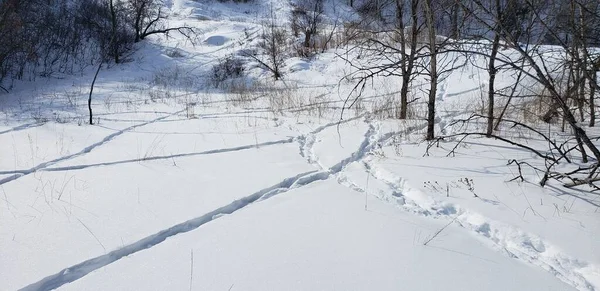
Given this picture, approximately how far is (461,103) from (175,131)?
6276mm

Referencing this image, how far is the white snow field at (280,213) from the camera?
6.99 feet

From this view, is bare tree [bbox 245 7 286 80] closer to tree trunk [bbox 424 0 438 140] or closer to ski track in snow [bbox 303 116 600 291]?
tree trunk [bbox 424 0 438 140]

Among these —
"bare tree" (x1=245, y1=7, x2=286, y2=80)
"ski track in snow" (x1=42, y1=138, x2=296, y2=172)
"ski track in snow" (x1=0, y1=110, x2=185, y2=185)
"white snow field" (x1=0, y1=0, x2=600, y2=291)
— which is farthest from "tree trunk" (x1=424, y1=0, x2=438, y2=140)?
"bare tree" (x1=245, y1=7, x2=286, y2=80)

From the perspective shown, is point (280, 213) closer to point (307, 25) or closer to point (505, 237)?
point (505, 237)

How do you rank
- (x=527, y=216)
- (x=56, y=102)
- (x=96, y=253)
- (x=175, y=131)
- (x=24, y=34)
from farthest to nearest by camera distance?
(x=24, y=34) < (x=56, y=102) < (x=175, y=131) < (x=527, y=216) < (x=96, y=253)

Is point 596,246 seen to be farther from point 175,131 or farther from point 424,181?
point 175,131

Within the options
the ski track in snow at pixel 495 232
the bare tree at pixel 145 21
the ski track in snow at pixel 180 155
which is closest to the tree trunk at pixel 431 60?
the ski track in snow at pixel 495 232

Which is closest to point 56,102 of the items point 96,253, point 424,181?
point 96,253

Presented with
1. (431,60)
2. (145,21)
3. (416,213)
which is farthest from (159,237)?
(145,21)

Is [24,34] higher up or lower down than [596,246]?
higher up

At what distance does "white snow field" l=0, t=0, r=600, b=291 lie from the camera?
6.99 feet

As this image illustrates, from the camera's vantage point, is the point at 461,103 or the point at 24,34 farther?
the point at 24,34

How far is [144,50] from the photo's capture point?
17188mm

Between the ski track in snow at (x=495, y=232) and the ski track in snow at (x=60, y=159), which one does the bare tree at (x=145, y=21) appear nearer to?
the ski track in snow at (x=60, y=159)
